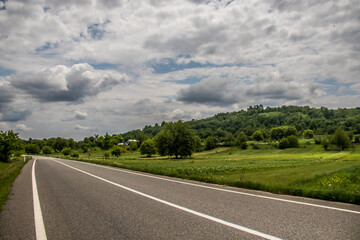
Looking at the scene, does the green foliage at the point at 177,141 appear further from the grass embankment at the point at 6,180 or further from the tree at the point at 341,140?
the tree at the point at 341,140

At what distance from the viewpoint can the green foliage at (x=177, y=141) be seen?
74062 millimetres

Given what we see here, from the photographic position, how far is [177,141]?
74812 mm

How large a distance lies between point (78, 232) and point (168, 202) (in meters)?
2.99

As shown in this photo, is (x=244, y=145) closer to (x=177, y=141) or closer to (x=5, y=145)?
(x=177, y=141)

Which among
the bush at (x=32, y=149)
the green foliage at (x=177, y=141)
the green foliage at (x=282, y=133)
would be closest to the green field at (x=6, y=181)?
the green foliage at (x=177, y=141)

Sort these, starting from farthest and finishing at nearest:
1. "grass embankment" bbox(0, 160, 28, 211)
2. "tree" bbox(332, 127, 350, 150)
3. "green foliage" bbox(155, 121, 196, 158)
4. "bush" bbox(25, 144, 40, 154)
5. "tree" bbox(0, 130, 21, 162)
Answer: "bush" bbox(25, 144, 40, 154) → "tree" bbox(332, 127, 350, 150) → "green foliage" bbox(155, 121, 196, 158) → "tree" bbox(0, 130, 21, 162) → "grass embankment" bbox(0, 160, 28, 211)

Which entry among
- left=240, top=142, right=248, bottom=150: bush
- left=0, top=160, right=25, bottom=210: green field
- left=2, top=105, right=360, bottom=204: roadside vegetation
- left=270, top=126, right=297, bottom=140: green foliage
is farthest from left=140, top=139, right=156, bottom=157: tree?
left=270, top=126, right=297, bottom=140: green foliage

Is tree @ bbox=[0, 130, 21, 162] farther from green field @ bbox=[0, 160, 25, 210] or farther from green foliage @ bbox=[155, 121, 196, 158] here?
green foliage @ bbox=[155, 121, 196, 158]

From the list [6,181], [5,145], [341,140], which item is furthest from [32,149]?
[341,140]

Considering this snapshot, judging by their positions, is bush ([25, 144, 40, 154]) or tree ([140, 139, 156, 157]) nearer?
tree ([140, 139, 156, 157])

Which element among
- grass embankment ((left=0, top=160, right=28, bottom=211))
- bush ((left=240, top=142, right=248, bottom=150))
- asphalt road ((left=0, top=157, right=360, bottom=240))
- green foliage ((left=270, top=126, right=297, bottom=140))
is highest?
green foliage ((left=270, top=126, right=297, bottom=140))

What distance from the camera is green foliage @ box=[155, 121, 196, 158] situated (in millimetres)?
74062

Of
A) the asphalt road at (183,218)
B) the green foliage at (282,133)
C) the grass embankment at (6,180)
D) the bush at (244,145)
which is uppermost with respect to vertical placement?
the green foliage at (282,133)

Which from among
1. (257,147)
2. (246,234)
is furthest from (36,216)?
(257,147)
